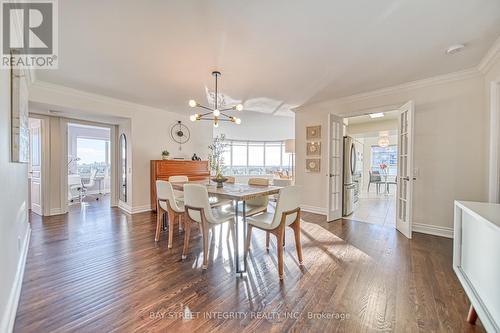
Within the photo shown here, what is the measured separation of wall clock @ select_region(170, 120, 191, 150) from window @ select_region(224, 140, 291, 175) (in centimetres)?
308

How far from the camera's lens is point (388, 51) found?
97.7 inches

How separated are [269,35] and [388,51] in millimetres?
1459

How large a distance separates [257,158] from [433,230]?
255 inches

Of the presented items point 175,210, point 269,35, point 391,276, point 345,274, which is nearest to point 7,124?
point 175,210

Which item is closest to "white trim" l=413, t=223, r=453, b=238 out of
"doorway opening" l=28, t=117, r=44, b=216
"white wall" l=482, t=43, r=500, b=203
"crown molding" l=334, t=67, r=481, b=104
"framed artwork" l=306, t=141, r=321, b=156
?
"white wall" l=482, t=43, r=500, b=203

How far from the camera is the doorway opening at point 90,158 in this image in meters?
7.20

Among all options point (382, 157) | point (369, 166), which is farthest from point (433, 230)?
point (382, 157)

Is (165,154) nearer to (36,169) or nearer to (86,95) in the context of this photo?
(86,95)

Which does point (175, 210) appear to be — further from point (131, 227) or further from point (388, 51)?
point (388, 51)

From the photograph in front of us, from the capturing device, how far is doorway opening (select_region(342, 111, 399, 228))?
4.62 meters

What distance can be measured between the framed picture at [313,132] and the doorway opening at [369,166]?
0.61 metres

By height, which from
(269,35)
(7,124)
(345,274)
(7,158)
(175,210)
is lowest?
(345,274)

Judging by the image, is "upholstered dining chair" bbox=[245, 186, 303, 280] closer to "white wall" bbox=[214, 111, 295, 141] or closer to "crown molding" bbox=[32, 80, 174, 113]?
"crown molding" bbox=[32, 80, 174, 113]

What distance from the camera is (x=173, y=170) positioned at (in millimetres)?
5012
